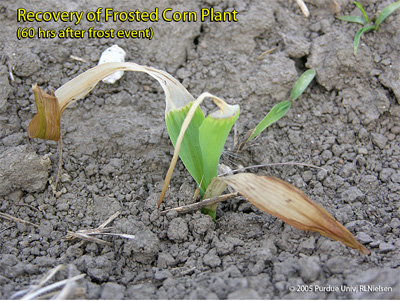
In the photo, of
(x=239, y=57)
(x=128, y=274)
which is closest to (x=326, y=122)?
(x=239, y=57)

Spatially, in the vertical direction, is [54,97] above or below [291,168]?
above

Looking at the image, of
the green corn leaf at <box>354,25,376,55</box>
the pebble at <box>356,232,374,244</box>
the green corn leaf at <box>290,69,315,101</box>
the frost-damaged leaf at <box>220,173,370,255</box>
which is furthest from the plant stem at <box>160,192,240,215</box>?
the green corn leaf at <box>354,25,376,55</box>

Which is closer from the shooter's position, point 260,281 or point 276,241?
point 260,281

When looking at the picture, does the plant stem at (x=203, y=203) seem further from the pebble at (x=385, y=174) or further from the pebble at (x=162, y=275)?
the pebble at (x=385, y=174)

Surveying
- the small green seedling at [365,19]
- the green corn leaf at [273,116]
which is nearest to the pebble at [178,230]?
the green corn leaf at [273,116]

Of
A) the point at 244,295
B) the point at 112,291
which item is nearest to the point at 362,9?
the point at 244,295

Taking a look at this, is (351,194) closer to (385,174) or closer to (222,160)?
(385,174)

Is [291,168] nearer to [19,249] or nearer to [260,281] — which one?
[260,281]

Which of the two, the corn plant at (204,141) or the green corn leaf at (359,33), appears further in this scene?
the green corn leaf at (359,33)
